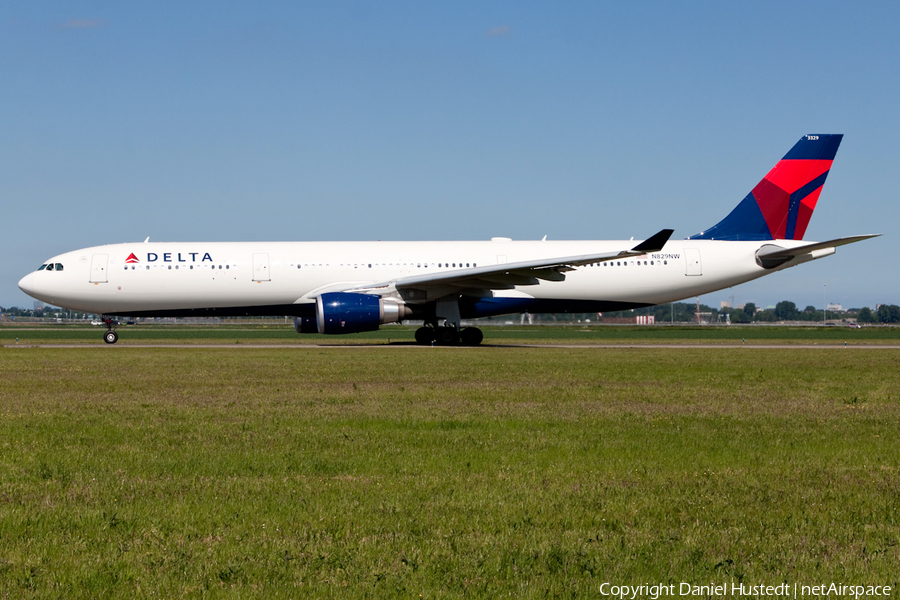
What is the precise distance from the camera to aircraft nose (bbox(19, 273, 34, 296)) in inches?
1141

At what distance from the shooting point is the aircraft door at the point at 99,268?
28.3 metres

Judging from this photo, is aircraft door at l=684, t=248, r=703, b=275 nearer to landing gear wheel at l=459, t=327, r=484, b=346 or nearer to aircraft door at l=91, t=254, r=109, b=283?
landing gear wheel at l=459, t=327, r=484, b=346

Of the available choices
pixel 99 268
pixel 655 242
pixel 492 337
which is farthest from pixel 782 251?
pixel 99 268

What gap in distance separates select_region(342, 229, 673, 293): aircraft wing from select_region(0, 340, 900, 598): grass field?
12.2 m

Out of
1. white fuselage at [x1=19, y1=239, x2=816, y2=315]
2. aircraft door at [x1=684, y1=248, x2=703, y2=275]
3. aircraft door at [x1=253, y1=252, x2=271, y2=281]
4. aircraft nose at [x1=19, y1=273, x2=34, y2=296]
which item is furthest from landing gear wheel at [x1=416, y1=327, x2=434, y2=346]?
aircraft nose at [x1=19, y1=273, x2=34, y2=296]

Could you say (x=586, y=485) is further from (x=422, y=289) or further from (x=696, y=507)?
(x=422, y=289)

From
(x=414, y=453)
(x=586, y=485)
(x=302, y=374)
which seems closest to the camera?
(x=586, y=485)

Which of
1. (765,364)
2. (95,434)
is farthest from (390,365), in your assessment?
(95,434)

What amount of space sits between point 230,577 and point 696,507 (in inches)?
123

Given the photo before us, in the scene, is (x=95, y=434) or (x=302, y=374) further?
(x=302, y=374)

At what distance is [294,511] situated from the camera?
5.57 meters

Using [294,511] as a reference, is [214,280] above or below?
above

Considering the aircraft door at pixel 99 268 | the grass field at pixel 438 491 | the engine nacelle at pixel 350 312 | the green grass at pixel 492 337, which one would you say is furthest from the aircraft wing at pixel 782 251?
the aircraft door at pixel 99 268

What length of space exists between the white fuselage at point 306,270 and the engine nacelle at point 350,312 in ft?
7.37
